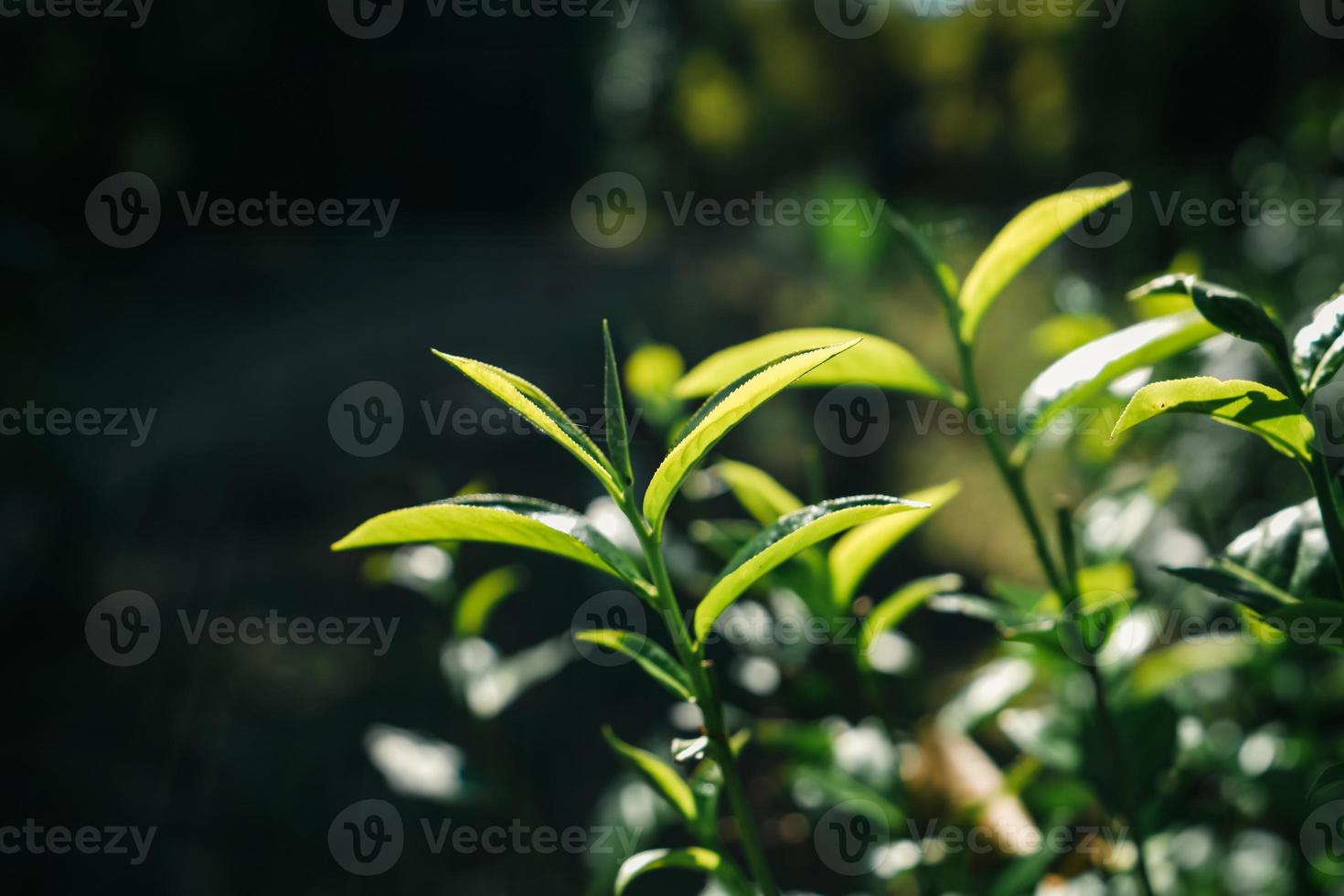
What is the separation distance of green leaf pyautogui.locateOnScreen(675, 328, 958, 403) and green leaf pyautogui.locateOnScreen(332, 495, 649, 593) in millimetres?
175

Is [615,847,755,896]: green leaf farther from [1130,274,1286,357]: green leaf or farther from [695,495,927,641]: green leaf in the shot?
[1130,274,1286,357]: green leaf

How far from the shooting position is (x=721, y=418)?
1.60ft

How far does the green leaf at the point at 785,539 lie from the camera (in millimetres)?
473

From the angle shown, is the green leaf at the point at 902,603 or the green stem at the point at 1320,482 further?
the green leaf at the point at 902,603

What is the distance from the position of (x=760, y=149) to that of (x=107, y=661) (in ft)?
21.7

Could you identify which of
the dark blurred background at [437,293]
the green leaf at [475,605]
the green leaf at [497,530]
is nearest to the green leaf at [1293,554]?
the green leaf at [497,530]

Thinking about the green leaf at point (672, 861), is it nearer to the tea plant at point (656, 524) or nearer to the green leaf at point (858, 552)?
the tea plant at point (656, 524)

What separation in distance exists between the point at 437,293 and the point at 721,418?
6.04 meters

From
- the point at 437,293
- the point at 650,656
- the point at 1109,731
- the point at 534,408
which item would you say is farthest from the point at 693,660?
the point at 437,293

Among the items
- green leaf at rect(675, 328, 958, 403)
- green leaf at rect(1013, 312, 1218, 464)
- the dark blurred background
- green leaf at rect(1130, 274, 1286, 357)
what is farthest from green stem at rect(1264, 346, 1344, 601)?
the dark blurred background

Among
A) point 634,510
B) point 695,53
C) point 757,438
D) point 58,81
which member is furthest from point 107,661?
→ point 695,53

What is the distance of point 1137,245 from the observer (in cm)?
348

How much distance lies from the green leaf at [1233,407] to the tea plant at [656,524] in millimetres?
125

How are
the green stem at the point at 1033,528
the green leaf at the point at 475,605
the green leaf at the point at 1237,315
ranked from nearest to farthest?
1. the green leaf at the point at 1237,315
2. the green stem at the point at 1033,528
3. the green leaf at the point at 475,605
